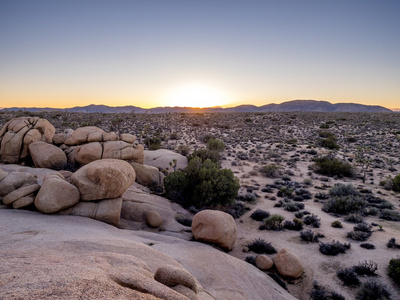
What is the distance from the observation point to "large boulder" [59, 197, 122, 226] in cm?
793

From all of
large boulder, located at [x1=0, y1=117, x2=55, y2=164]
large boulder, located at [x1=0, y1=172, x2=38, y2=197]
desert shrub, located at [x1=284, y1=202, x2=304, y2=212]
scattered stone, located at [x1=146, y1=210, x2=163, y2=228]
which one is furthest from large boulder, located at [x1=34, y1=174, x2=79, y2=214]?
desert shrub, located at [x1=284, y1=202, x2=304, y2=212]

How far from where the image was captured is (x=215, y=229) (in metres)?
7.97

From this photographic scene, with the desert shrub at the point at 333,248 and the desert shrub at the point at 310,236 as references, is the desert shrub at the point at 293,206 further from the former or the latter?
the desert shrub at the point at 333,248

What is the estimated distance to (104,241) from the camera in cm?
542

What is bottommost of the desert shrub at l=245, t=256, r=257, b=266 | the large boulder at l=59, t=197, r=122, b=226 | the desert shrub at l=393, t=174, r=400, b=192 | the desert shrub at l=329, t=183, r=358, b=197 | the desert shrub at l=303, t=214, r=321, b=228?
the desert shrub at l=245, t=256, r=257, b=266

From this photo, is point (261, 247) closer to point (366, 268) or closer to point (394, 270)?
point (366, 268)

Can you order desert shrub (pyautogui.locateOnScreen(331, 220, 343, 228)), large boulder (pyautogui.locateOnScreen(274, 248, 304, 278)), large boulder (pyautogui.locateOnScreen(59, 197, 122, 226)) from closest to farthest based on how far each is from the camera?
large boulder (pyautogui.locateOnScreen(274, 248, 304, 278)) → large boulder (pyautogui.locateOnScreen(59, 197, 122, 226)) → desert shrub (pyautogui.locateOnScreen(331, 220, 343, 228))

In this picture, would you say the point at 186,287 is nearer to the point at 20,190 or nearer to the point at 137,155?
the point at 20,190

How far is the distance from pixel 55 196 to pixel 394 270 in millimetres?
10995

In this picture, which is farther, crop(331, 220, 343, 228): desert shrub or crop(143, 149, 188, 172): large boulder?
crop(143, 149, 188, 172): large boulder

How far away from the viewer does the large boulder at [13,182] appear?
7762 millimetres

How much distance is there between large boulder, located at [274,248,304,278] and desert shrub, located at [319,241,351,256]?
4.89ft

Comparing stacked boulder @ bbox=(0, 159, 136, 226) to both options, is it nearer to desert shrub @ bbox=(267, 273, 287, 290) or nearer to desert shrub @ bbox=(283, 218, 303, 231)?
desert shrub @ bbox=(267, 273, 287, 290)

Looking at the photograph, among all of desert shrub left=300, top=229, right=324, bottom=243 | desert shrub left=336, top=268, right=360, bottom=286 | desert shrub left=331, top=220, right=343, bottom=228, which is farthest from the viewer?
desert shrub left=331, top=220, right=343, bottom=228
